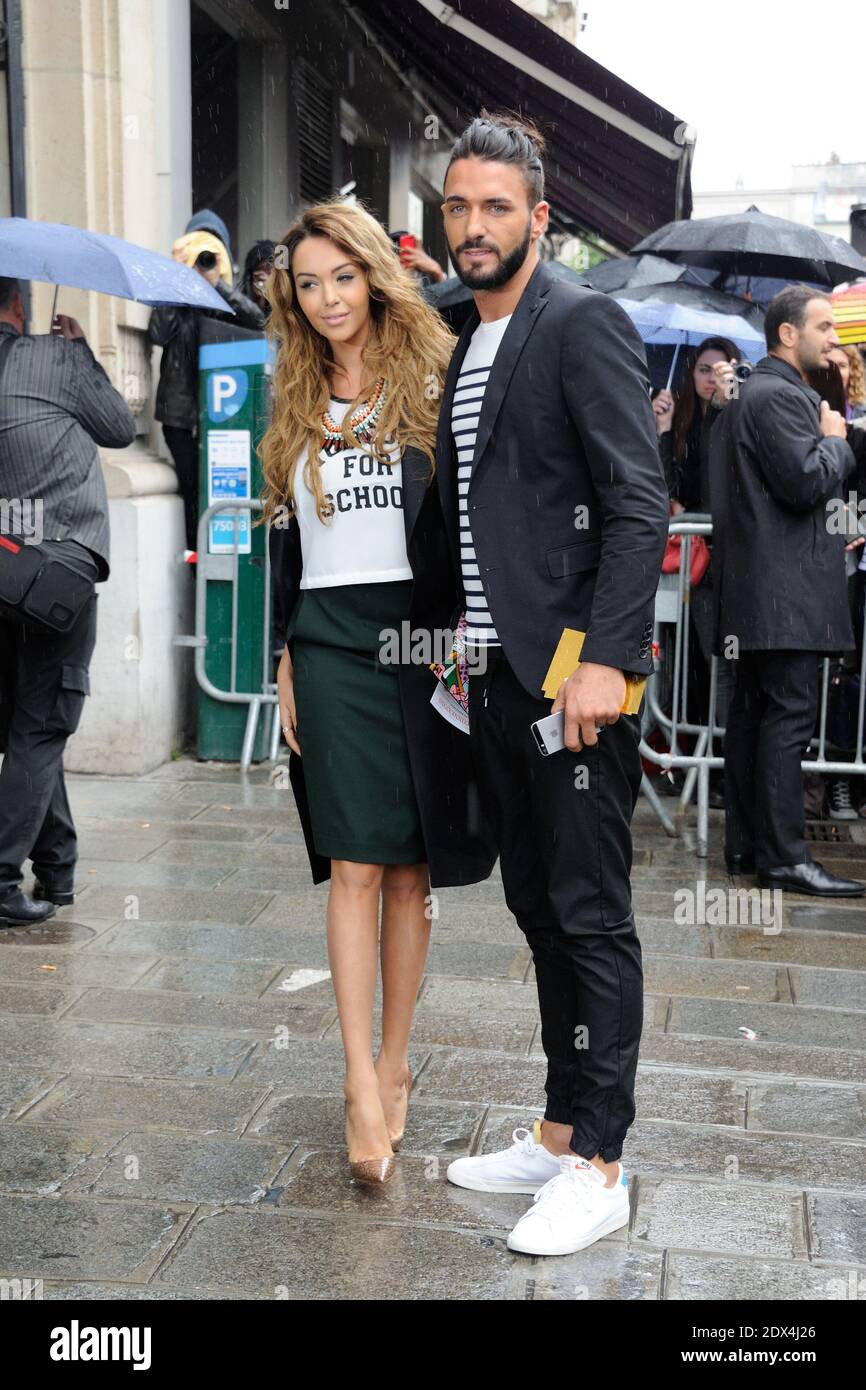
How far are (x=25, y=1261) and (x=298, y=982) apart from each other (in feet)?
5.88

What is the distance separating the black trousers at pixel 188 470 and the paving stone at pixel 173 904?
8.89 ft

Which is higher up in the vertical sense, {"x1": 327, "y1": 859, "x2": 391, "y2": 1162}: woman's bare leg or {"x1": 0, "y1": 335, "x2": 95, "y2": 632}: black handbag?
{"x1": 0, "y1": 335, "x2": 95, "y2": 632}: black handbag

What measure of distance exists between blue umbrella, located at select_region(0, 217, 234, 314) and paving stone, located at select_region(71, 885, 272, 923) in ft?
6.59

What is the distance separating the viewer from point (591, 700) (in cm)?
299

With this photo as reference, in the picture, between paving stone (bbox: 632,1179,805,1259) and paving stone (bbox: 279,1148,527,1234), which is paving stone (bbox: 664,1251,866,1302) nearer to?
paving stone (bbox: 632,1179,805,1259)

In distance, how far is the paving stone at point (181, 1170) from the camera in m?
3.33

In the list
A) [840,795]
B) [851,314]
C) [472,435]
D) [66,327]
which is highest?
[851,314]

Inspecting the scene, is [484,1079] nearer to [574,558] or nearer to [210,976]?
[210,976]

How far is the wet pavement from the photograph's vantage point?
3.04 m

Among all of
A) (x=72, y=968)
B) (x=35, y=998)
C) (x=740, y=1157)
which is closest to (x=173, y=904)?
(x=72, y=968)

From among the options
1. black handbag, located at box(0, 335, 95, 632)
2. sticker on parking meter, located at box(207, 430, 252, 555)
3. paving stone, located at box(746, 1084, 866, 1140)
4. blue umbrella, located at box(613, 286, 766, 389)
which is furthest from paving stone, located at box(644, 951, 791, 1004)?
blue umbrella, located at box(613, 286, 766, 389)

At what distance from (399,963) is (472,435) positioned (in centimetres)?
118

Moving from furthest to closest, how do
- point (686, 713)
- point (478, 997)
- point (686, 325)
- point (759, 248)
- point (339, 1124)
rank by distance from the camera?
point (759, 248) < point (686, 325) < point (686, 713) < point (478, 997) < point (339, 1124)
